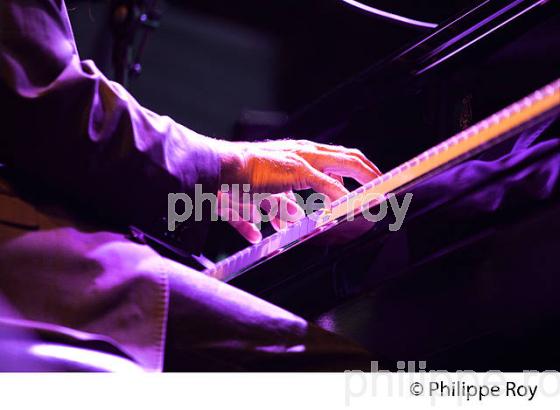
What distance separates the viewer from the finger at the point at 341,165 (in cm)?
121

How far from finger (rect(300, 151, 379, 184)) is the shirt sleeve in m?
0.34

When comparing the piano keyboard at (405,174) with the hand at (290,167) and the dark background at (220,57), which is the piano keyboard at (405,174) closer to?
the hand at (290,167)

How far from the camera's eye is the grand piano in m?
0.93

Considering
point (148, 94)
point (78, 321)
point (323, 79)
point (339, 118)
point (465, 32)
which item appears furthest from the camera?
point (148, 94)

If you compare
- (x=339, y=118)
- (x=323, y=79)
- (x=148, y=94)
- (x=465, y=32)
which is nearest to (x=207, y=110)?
(x=148, y=94)

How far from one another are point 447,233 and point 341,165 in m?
0.30

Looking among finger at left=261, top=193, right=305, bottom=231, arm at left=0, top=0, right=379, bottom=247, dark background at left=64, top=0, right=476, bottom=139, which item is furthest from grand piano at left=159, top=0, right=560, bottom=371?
dark background at left=64, top=0, right=476, bottom=139

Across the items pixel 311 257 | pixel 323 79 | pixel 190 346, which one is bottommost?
pixel 190 346

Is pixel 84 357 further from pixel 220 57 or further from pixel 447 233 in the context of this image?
pixel 220 57

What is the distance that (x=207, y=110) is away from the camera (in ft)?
12.8

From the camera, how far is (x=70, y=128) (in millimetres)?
912

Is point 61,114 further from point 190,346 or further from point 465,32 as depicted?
point 465,32

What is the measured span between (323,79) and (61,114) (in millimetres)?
2165

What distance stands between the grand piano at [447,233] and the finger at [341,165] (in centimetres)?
12
